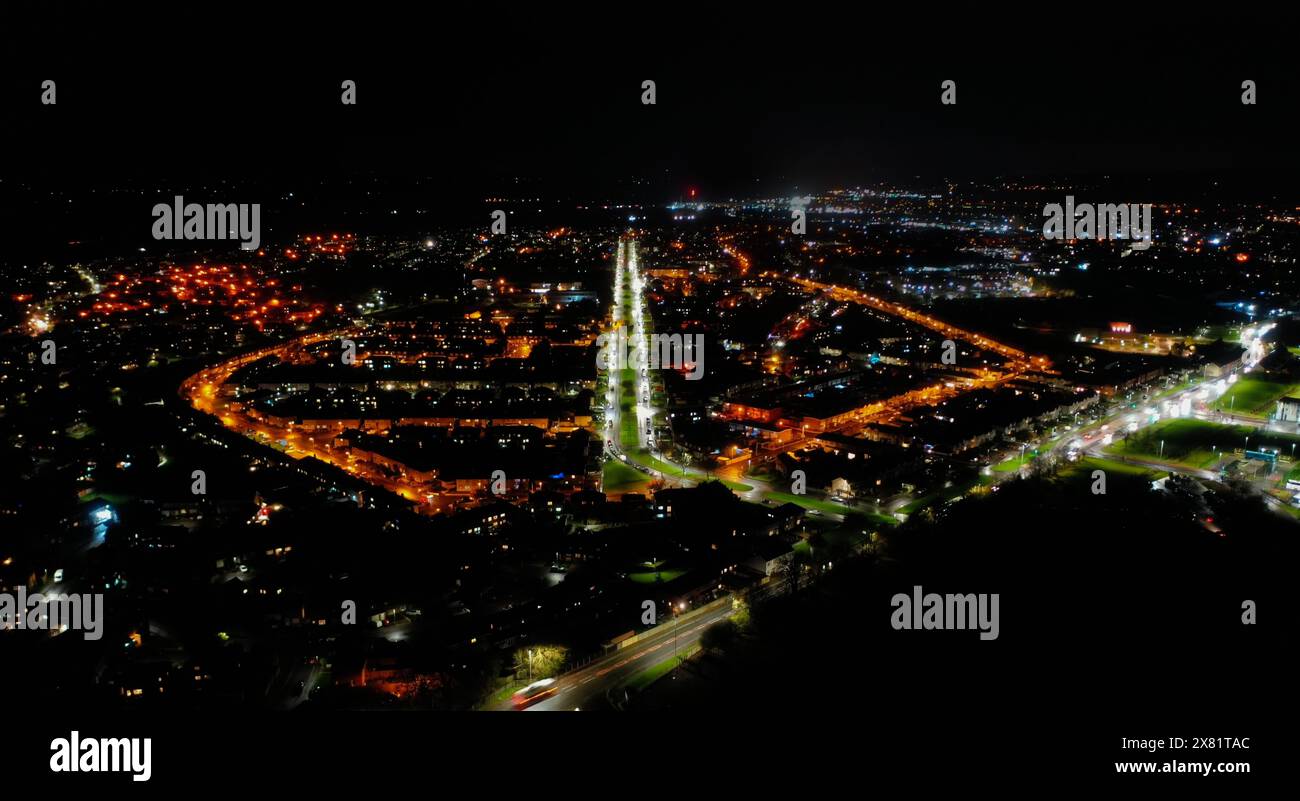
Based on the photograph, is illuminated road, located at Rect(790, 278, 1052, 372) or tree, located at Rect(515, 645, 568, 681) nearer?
tree, located at Rect(515, 645, 568, 681)

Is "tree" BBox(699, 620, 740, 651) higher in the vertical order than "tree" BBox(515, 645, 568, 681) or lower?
higher

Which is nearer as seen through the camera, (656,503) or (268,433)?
(656,503)

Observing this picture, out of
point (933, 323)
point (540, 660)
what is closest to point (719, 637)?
point (540, 660)

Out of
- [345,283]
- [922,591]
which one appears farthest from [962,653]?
[345,283]

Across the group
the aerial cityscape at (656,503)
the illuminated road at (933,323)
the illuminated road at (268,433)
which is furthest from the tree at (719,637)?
the illuminated road at (933,323)

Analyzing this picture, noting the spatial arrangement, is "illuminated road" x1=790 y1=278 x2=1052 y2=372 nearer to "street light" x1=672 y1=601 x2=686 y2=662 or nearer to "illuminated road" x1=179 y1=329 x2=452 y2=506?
"street light" x1=672 y1=601 x2=686 y2=662

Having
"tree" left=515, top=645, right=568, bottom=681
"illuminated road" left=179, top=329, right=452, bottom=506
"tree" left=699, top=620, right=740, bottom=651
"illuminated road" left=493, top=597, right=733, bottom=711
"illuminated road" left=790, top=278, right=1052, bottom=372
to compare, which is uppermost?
"illuminated road" left=790, top=278, right=1052, bottom=372

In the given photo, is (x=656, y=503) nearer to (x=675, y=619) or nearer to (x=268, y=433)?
(x=675, y=619)

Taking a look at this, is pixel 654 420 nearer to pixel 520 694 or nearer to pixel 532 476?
pixel 532 476

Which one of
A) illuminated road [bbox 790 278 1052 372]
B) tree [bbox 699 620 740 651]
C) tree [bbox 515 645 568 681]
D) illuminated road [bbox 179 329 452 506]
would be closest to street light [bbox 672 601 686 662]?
tree [bbox 699 620 740 651]

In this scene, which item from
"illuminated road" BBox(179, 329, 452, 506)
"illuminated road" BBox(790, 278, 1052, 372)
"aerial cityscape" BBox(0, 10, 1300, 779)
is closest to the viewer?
"aerial cityscape" BBox(0, 10, 1300, 779)

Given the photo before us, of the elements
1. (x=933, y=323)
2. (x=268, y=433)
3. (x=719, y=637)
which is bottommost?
(x=719, y=637)
